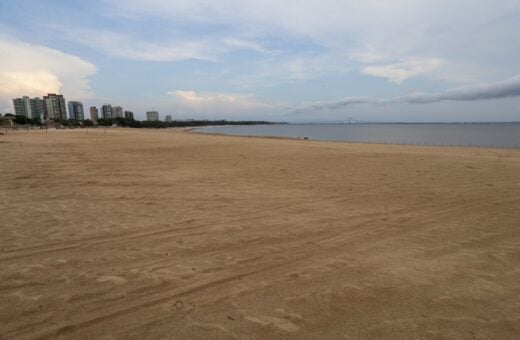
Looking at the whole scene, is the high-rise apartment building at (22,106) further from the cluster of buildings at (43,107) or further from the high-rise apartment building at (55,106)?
the high-rise apartment building at (55,106)

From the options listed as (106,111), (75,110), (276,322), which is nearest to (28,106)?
(75,110)

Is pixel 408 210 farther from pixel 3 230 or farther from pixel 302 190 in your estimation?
pixel 3 230

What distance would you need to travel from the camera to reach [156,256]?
3.74 meters

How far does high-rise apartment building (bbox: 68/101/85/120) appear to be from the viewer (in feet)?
563

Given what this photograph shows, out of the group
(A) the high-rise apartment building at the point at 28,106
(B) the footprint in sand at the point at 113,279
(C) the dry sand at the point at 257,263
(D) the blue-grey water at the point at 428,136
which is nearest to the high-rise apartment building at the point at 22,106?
(A) the high-rise apartment building at the point at 28,106

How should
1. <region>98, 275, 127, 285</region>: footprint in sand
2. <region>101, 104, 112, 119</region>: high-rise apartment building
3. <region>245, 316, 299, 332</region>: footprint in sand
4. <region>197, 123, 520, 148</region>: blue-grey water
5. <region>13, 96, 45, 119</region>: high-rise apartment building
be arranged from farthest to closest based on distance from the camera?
<region>101, 104, 112, 119</region>: high-rise apartment building
<region>13, 96, 45, 119</region>: high-rise apartment building
<region>197, 123, 520, 148</region>: blue-grey water
<region>98, 275, 127, 285</region>: footprint in sand
<region>245, 316, 299, 332</region>: footprint in sand

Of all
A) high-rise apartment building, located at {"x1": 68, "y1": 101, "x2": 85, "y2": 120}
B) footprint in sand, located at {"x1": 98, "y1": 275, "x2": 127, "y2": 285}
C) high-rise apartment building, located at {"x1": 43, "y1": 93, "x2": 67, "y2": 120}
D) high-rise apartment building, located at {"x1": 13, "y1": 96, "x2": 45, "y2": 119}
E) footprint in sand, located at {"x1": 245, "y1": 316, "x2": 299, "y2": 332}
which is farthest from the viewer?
high-rise apartment building, located at {"x1": 68, "y1": 101, "x2": 85, "y2": 120}

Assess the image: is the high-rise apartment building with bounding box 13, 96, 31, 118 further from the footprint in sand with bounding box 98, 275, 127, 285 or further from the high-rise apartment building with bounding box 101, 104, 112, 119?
the footprint in sand with bounding box 98, 275, 127, 285

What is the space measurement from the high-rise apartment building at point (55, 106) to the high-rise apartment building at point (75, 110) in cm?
1730

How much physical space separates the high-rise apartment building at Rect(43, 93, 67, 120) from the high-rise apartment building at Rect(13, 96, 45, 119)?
2.88m

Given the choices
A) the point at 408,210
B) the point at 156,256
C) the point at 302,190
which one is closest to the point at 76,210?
the point at 156,256

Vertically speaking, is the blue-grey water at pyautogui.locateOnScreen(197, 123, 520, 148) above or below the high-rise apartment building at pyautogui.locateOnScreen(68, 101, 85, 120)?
below

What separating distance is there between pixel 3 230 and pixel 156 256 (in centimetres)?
287

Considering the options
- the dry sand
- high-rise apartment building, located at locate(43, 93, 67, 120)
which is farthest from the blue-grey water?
high-rise apartment building, located at locate(43, 93, 67, 120)
